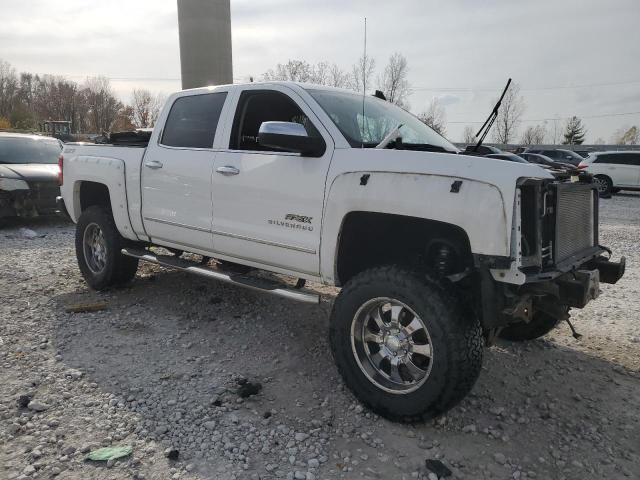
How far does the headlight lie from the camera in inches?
344

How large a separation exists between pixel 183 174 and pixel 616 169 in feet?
65.3

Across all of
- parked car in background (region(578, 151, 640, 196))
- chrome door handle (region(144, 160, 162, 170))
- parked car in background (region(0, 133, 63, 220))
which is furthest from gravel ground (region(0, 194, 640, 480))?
parked car in background (region(578, 151, 640, 196))

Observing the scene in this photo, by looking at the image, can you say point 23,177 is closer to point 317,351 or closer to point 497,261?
point 317,351

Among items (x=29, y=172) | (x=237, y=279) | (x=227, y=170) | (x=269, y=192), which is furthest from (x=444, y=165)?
(x=29, y=172)

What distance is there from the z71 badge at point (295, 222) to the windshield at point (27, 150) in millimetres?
8081

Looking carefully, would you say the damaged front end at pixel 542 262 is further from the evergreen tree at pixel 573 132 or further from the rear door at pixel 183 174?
the evergreen tree at pixel 573 132

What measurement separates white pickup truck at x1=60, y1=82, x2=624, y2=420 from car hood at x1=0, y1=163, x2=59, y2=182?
516cm

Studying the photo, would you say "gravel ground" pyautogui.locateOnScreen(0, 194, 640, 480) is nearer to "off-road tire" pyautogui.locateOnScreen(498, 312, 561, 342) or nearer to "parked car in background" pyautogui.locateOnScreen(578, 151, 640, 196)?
"off-road tire" pyautogui.locateOnScreen(498, 312, 561, 342)

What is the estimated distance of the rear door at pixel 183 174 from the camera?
4.34m

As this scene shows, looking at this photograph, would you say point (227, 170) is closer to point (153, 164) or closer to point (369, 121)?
point (153, 164)

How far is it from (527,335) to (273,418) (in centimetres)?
231

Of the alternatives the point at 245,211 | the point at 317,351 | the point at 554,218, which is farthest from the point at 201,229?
the point at 554,218

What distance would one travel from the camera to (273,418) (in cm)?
318

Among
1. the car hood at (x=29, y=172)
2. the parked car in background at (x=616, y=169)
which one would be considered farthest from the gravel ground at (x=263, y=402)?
the parked car in background at (x=616, y=169)
